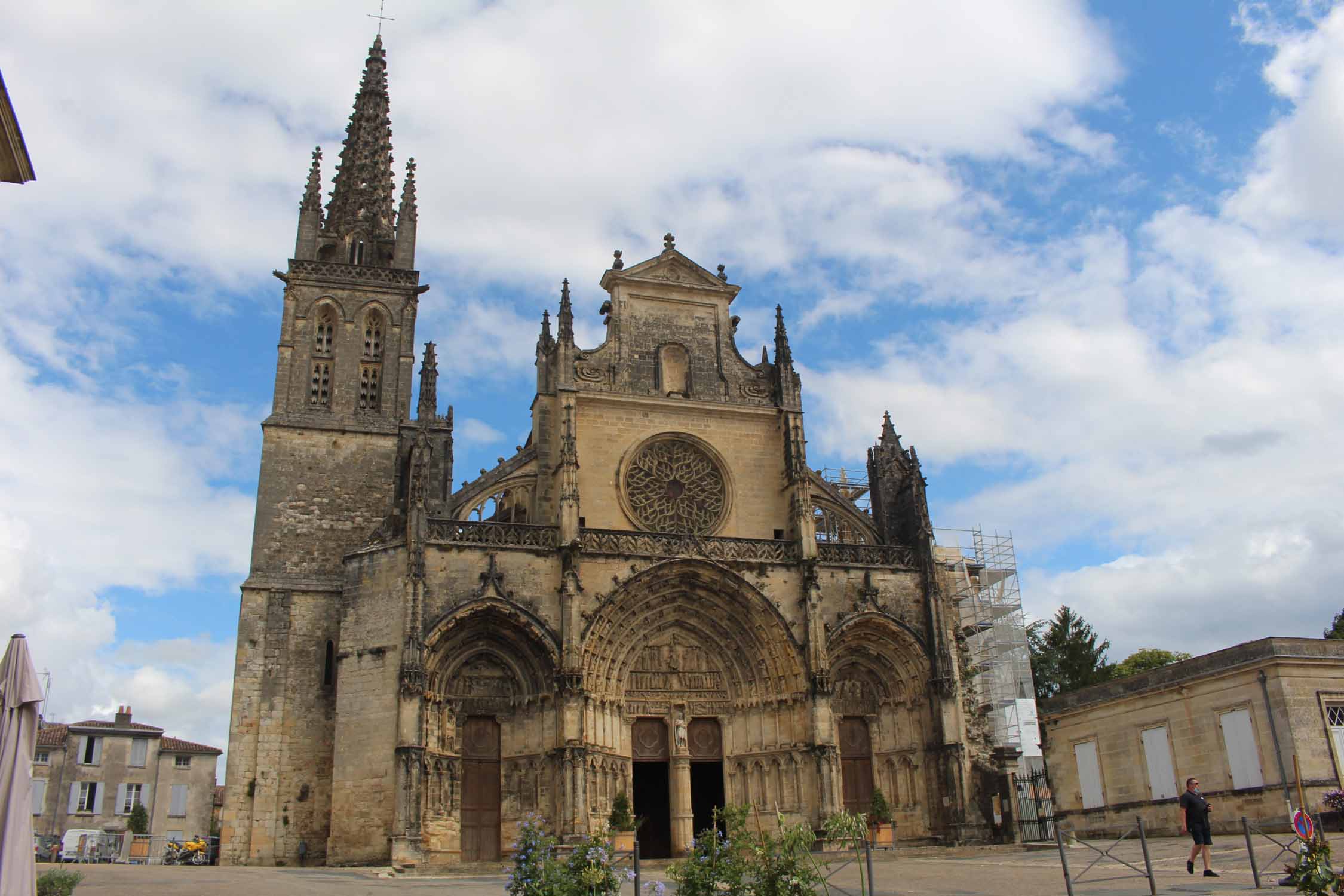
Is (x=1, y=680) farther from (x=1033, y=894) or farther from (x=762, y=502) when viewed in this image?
(x=762, y=502)

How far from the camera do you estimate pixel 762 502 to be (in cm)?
2316

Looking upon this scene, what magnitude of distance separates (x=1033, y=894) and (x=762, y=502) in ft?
44.1

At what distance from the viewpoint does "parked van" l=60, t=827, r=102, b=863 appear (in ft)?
87.1

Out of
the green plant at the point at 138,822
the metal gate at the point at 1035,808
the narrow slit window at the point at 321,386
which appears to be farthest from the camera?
the green plant at the point at 138,822

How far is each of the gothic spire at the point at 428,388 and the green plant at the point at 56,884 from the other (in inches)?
496

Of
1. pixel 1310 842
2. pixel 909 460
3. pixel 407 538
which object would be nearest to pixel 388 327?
pixel 407 538

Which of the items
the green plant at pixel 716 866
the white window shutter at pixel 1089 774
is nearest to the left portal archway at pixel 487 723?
the white window shutter at pixel 1089 774

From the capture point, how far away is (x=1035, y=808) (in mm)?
23688

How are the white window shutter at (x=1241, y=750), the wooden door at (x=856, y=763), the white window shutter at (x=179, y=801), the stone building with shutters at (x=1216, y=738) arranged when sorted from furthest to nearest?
the white window shutter at (x=179, y=801) → the wooden door at (x=856, y=763) → the white window shutter at (x=1241, y=750) → the stone building with shutters at (x=1216, y=738)

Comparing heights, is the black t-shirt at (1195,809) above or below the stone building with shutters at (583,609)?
below

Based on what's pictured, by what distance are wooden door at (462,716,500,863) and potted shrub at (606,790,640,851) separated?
2.14m

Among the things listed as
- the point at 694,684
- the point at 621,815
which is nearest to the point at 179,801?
the point at 694,684

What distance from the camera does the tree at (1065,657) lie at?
124 feet

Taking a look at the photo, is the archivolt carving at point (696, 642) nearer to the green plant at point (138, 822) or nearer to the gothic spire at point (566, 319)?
the gothic spire at point (566, 319)
